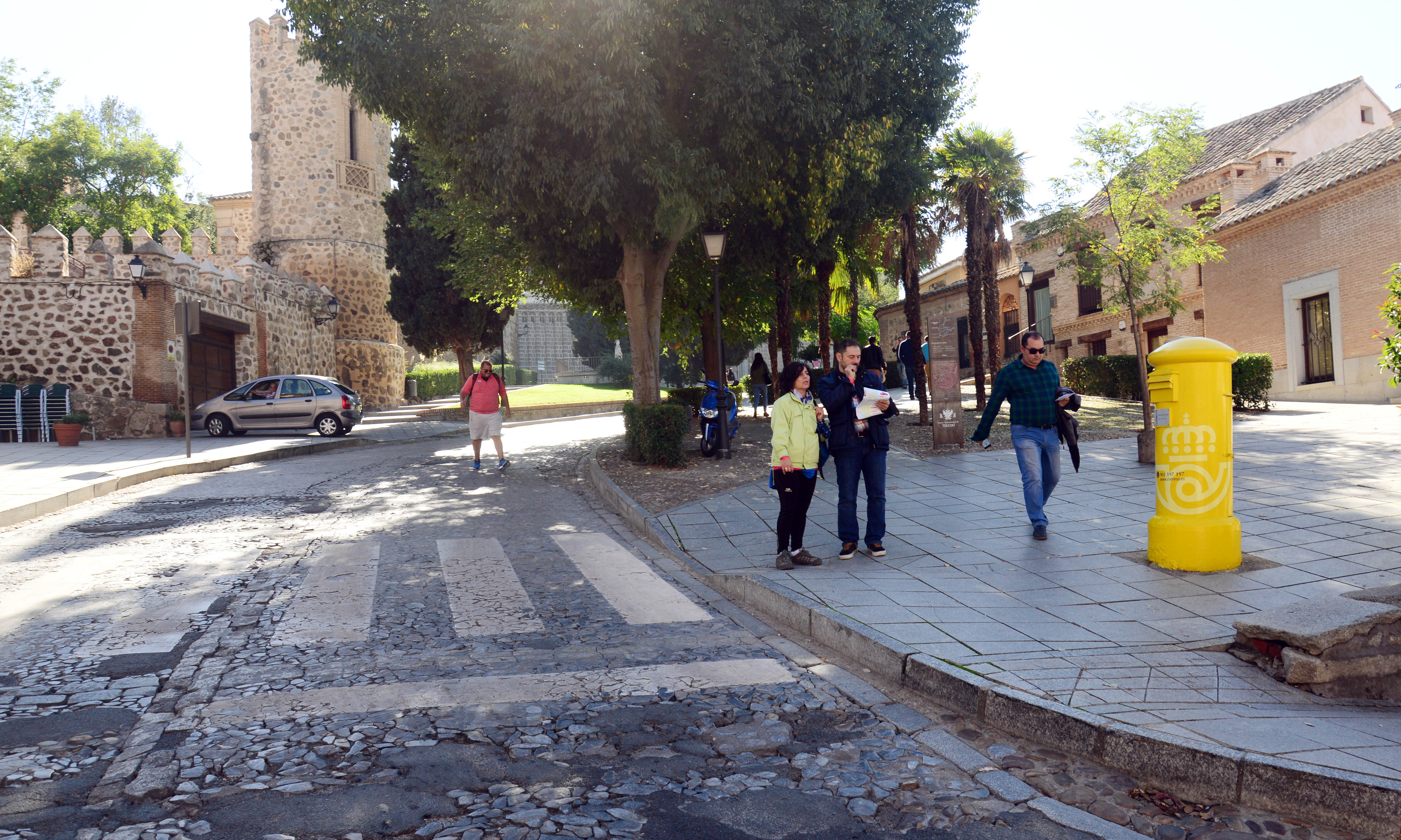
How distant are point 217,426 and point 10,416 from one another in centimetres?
387

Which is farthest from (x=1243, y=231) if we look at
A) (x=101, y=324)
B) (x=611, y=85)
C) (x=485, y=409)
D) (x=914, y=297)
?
(x=101, y=324)

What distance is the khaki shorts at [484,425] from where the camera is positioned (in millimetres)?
14156

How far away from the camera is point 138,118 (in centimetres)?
3959

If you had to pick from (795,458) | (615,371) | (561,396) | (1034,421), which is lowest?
(795,458)

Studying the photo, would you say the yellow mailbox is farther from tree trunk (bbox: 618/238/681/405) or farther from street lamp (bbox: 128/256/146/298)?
street lamp (bbox: 128/256/146/298)

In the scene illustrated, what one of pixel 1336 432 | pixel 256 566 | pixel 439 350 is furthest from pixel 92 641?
pixel 439 350

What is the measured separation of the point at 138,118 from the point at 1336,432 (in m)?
45.9

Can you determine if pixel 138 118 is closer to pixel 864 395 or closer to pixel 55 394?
pixel 55 394

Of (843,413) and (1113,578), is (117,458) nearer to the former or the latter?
(843,413)

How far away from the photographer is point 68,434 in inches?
677

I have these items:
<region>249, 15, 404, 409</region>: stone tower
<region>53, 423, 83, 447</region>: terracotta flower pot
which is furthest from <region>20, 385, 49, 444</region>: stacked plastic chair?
<region>249, 15, 404, 409</region>: stone tower

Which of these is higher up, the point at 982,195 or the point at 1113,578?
the point at 982,195

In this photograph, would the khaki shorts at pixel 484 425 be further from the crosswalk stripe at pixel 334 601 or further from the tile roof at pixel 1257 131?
the tile roof at pixel 1257 131

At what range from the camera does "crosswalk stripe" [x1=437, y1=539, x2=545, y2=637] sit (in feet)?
18.1
